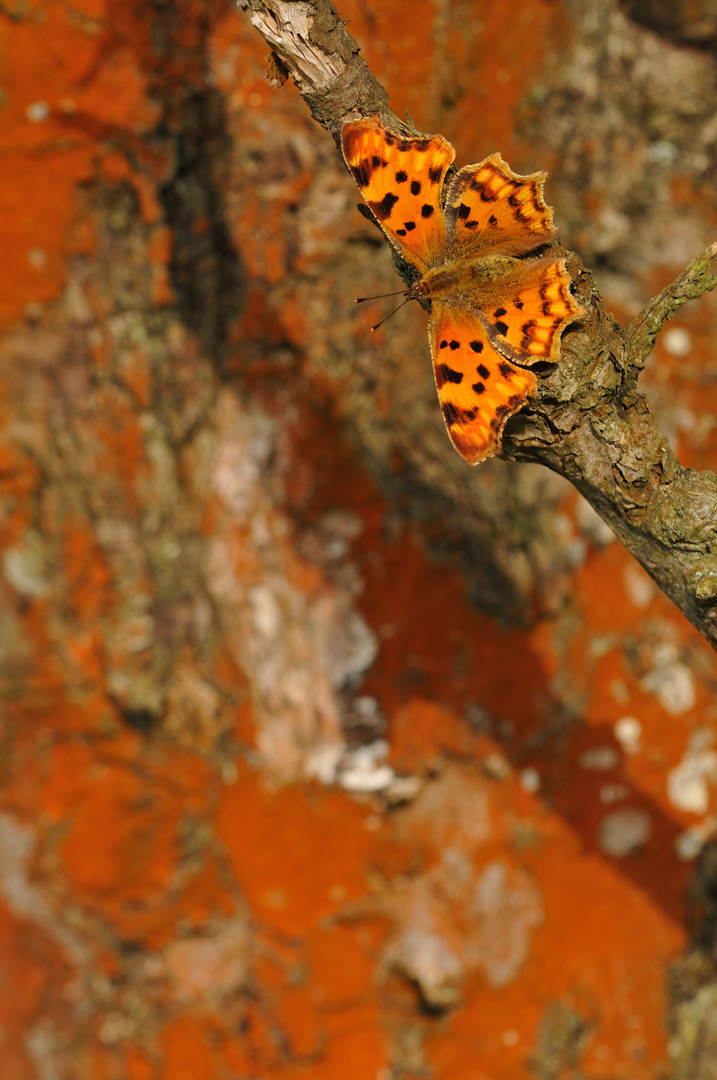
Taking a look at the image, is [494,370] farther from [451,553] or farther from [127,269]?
[127,269]

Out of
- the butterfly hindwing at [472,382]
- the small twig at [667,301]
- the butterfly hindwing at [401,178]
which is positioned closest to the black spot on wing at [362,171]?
the butterfly hindwing at [401,178]

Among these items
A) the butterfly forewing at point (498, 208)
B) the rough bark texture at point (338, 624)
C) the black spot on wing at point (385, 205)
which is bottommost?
the rough bark texture at point (338, 624)

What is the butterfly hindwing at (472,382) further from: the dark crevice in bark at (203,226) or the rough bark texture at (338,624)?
the dark crevice in bark at (203,226)

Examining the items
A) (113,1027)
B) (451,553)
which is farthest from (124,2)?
(113,1027)

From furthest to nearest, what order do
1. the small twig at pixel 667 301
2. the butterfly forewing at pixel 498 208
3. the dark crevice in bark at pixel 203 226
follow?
the dark crevice in bark at pixel 203 226
the butterfly forewing at pixel 498 208
the small twig at pixel 667 301

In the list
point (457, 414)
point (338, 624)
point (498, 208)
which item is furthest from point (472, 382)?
point (338, 624)

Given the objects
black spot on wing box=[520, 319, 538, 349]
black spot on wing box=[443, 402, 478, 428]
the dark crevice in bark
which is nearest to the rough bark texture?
the dark crevice in bark

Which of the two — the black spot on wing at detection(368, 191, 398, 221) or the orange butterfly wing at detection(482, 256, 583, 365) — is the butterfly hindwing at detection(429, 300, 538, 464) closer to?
the orange butterfly wing at detection(482, 256, 583, 365)
